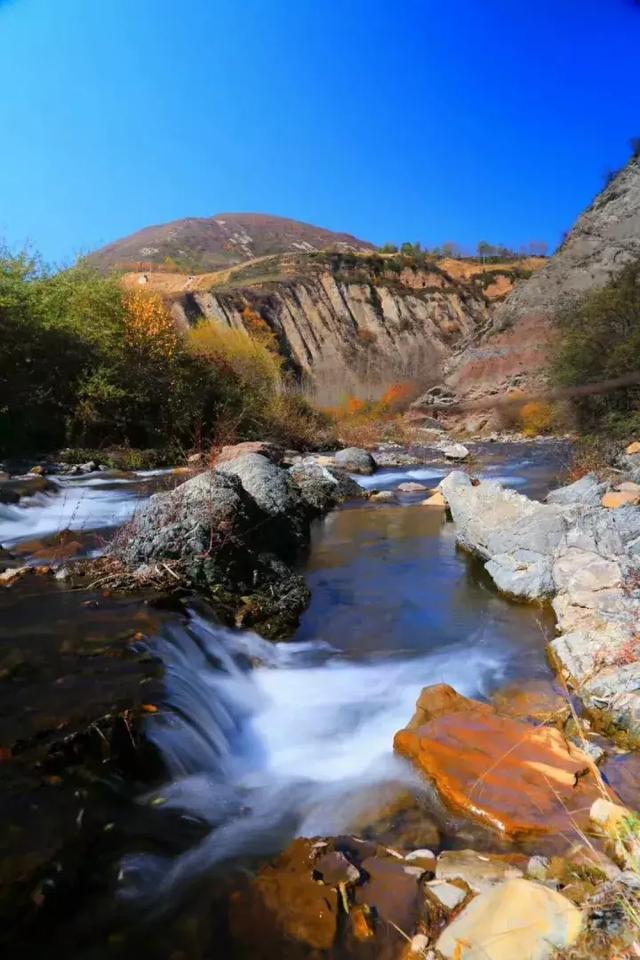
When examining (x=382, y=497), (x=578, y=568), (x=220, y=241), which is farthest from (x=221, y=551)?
(x=220, y=241)

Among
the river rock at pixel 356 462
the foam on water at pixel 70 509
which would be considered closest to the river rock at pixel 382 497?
the river rock at pixel 356 462

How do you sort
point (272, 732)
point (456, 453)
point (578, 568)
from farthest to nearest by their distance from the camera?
point (456, 453)
point (578, 568)
point (272, 732)

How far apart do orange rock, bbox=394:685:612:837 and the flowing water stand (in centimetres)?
17

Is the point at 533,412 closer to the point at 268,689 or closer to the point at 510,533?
the point at 268,689

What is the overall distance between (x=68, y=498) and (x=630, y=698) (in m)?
10.4

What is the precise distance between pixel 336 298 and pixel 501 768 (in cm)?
5874

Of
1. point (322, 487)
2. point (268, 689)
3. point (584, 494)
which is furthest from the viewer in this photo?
point (322, 487)

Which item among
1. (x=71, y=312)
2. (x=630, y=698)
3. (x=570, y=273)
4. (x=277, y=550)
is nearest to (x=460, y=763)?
(x=630, y=698)

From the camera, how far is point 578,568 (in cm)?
654

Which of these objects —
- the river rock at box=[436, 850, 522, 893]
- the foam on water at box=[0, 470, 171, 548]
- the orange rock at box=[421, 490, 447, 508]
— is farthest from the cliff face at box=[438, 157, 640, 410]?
the river rock at box=[436, 850, 522, 893]

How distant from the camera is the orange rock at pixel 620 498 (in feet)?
27.2

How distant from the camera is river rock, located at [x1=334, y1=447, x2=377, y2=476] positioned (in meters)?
17.9

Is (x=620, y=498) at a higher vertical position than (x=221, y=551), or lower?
lower

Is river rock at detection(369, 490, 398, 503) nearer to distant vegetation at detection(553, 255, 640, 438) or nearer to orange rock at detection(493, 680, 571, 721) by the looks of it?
distant vegetation at detection(553, 255, 640, 438)
